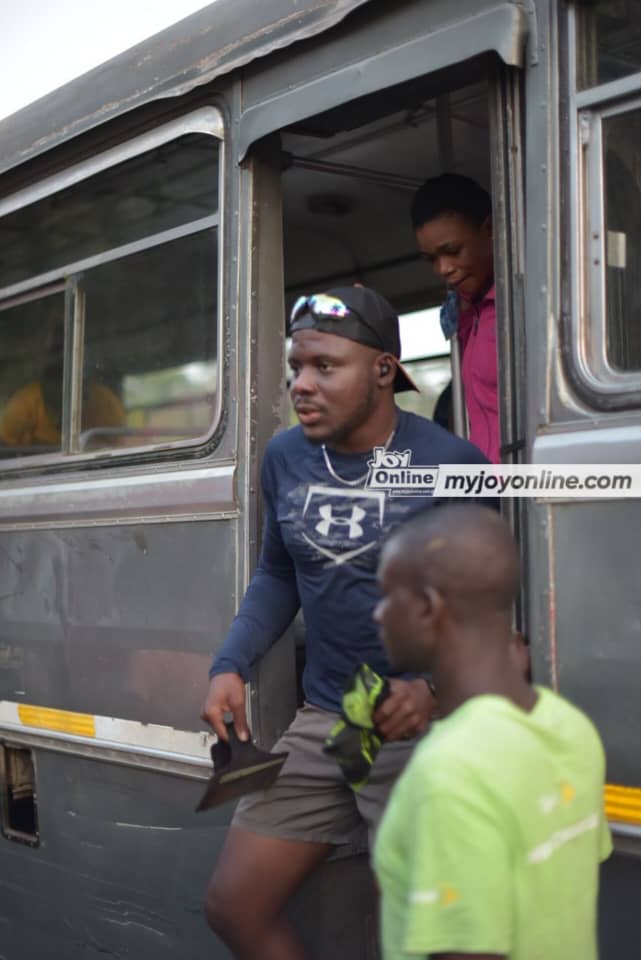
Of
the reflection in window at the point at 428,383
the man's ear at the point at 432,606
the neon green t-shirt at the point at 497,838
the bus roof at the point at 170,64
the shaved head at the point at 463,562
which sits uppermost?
the bus roof at the point at 170,64

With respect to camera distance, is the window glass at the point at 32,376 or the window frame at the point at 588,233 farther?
the window glass at the point at 32,376

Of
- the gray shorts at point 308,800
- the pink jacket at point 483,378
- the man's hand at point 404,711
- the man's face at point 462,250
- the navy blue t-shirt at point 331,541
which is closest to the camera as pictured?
the man's hand at point 404,711

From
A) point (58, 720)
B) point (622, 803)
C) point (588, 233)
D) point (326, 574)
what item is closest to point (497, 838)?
point (622, 803)

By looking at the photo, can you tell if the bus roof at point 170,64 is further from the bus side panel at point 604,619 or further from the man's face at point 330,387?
the bus side panel at point 604,619

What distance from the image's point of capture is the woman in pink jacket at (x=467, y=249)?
318 cm

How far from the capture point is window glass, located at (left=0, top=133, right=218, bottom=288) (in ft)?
11.2

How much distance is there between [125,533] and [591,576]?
5.34 ft

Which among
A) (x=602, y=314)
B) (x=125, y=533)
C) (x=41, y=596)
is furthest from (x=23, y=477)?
(x=602, y=314)

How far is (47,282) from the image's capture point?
158 inches

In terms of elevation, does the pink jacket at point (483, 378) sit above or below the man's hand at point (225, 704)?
above

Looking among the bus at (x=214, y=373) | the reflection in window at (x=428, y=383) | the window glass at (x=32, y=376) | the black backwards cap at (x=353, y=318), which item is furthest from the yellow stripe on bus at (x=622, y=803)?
the reflection in window at (x=428, y=383)

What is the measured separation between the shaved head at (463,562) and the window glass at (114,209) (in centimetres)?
190

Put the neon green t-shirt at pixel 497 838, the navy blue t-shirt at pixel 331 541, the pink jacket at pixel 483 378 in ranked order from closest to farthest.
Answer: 1. the neon green t-shirt at pixel 497 838
2. the navy blue t-shirt at pixel 331 541
3. the pink jacket at pixel 483 378

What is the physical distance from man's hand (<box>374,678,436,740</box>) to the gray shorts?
454mm
